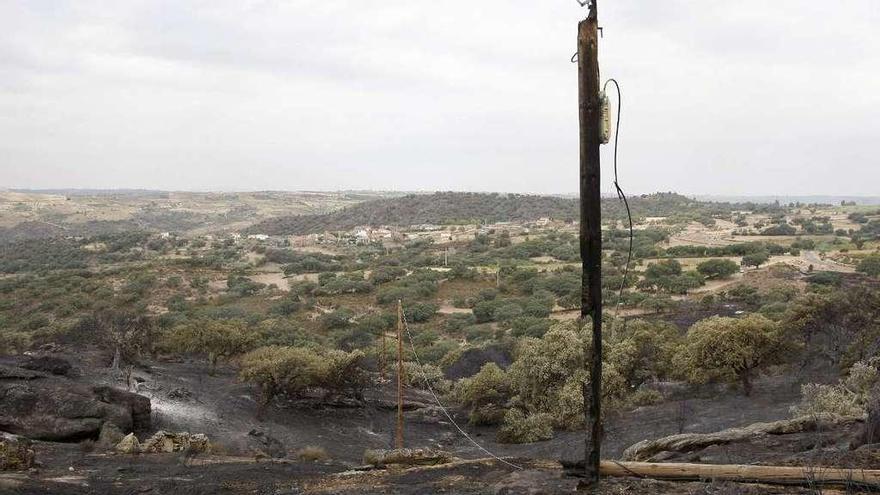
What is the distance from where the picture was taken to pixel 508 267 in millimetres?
57312

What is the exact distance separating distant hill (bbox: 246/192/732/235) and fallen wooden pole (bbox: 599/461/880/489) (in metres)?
105

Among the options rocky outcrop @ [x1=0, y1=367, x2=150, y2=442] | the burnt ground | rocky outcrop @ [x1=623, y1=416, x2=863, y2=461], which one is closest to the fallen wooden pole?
the burnt ground

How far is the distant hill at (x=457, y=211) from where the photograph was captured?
385 ft

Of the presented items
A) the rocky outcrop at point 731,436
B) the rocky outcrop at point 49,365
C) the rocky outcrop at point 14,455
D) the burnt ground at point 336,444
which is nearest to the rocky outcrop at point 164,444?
the burnt ground at point 336,444

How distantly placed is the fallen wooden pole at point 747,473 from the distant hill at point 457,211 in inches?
4148

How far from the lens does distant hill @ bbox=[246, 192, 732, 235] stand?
117 metres

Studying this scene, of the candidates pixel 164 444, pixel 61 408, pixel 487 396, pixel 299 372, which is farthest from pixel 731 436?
pixel 61 408

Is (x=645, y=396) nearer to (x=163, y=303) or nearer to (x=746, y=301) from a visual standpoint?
(x=746, y=301)

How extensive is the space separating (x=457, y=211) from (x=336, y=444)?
107 m

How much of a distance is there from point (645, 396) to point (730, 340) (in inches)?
140

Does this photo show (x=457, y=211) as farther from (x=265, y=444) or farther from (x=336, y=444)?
(x=265, y=444)

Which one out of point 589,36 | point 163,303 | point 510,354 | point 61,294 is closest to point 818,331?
point 510,354

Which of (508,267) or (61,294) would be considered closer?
(61,294)

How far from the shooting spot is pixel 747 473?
598cm
